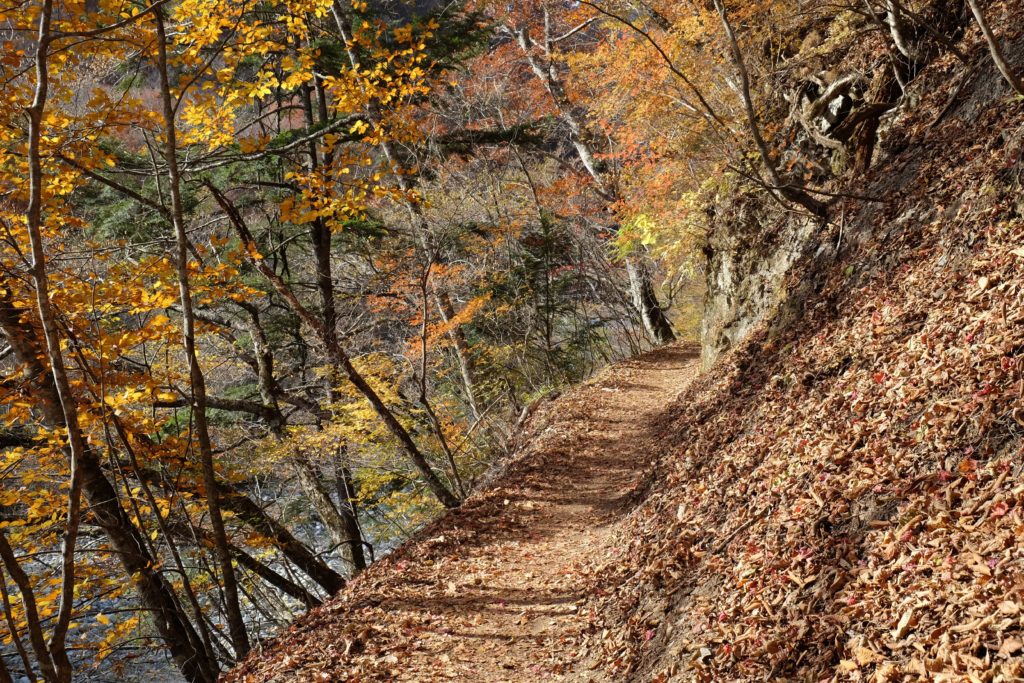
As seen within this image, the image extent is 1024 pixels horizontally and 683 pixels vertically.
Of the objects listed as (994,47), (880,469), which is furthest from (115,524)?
(994,47)

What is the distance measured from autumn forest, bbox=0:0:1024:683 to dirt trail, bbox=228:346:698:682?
576mm

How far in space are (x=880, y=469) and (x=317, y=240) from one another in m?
11.5

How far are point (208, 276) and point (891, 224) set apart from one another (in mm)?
7091

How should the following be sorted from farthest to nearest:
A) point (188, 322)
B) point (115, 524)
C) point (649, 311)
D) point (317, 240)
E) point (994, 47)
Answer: point (649, 311)
point (317, 240)
point (115, 524)
point (188, 322)
point (994, 47)

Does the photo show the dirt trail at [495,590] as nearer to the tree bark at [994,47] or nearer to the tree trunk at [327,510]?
the tree trunk at [327,510]

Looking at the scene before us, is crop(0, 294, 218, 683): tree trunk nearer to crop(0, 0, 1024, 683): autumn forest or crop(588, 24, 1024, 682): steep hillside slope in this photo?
crop(0, 0, 1024, 683): autumn forest

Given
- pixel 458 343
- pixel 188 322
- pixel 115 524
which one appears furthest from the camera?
pixel 458 343

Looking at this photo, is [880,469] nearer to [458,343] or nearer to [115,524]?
[115,524]

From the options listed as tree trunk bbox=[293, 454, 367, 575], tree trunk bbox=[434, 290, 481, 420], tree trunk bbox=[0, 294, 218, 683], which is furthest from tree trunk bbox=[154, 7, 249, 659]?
tree trunk bbox=[434, 290, 481, 420]

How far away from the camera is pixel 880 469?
3.72 meters

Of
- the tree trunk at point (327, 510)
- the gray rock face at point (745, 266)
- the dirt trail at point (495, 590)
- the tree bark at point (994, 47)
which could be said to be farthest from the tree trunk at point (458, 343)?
→ the tree bark at point (994, 47)

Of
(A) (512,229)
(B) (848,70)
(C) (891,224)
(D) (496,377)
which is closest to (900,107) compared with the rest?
(B) (848,70)

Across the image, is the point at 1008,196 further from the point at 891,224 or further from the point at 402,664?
the point at 402,664

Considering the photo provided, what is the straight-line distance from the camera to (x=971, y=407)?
3.49 metres
